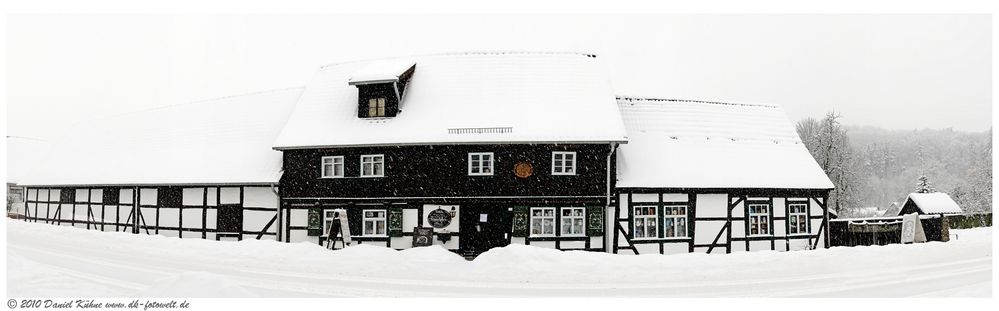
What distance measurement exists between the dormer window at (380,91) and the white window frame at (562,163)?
463cm

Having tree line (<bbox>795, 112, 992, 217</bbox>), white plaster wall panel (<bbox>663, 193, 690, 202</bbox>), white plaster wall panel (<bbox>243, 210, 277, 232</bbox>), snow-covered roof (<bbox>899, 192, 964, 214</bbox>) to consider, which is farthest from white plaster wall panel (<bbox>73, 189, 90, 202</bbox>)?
snow-covered roof (<bbox>899, 192, 964, 214</bbox>)

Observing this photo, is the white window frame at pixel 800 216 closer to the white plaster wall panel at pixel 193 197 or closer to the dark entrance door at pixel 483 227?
the dark entrance door at pixel 483 227

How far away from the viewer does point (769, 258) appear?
14117 mm

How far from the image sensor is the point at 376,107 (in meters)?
17.8

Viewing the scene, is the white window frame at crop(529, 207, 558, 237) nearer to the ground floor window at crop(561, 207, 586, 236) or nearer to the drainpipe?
the ground floor window at crop(561, 207, 586, 236)

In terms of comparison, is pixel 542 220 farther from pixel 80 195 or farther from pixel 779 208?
pixel 80 195

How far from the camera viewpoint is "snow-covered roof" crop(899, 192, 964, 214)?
24.5m

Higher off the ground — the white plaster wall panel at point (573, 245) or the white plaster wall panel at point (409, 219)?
the white plaster wall panel at point (409, 219)

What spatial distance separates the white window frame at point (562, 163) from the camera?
649 inches

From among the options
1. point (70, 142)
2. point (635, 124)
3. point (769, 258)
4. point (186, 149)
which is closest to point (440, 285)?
point (769, 258)

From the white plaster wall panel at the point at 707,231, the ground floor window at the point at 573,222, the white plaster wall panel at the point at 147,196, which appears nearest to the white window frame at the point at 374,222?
the ground floor window at the point at 573,222

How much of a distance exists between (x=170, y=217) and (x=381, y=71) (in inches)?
312

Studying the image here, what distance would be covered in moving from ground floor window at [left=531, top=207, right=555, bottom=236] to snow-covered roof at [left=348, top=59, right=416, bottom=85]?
527 cm

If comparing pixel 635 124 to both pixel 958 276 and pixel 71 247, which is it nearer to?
pixel 958 276
